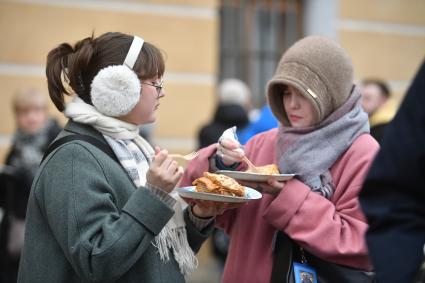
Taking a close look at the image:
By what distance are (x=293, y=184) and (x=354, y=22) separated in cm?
579

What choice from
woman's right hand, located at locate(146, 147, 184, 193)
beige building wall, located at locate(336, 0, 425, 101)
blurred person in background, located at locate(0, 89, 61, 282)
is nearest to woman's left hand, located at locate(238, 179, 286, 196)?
woman's right hand, located at locate(146, 147, 184, 193)

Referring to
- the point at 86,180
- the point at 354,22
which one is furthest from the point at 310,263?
the point at 354,22

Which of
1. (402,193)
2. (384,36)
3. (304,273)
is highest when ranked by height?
(402,193)

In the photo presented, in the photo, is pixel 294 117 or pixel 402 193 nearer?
pixel 402 193

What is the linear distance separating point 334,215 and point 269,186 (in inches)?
10.1

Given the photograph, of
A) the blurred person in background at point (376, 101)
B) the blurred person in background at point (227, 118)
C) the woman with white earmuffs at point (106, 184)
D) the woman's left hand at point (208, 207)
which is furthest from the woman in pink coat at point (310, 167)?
the blurred person in background at point (227, 118)

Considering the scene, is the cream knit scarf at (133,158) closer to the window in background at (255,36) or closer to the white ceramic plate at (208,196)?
the white ceramic plate at (208,196)

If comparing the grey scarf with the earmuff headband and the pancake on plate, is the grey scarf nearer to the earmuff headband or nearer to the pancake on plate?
the pancake on plate

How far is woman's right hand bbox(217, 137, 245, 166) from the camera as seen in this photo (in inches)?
115

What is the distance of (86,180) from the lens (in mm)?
2547

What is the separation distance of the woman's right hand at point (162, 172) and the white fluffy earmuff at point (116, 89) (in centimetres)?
24

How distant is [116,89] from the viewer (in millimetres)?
2686

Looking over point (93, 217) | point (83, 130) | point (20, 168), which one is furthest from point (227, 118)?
point (93, 217)

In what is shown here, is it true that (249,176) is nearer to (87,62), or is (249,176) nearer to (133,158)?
(133,158)
